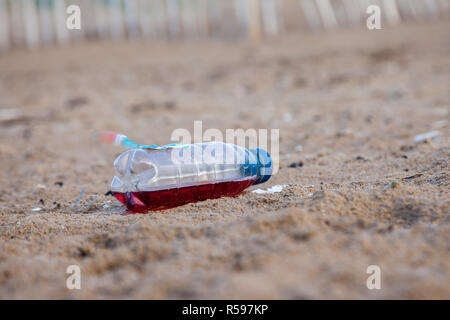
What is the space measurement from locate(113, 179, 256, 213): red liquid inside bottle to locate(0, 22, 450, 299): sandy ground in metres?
0.10

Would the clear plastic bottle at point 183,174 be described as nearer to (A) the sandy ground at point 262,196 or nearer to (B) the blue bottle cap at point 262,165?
(B) the blue bottle cap at point 262,165

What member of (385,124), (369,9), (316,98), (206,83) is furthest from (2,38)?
(385,124)

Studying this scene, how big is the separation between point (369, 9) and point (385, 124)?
9.38 meters

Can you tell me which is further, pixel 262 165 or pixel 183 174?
pixel 262 165

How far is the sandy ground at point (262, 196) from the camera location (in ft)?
4.68

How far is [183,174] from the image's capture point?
2.27 meters

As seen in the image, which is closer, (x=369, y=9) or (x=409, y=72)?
(x=409, y=72)


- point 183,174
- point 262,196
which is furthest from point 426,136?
point 183,174

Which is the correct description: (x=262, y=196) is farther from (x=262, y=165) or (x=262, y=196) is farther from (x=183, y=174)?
(x=183, y=174)

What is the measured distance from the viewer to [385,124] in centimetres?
405

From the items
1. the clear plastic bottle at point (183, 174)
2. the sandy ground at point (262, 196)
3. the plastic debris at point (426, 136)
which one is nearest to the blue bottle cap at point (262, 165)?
the clear plastic bottle at point (183, 174)

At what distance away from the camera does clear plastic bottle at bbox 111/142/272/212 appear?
2.24 metres

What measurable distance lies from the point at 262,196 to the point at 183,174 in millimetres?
419
